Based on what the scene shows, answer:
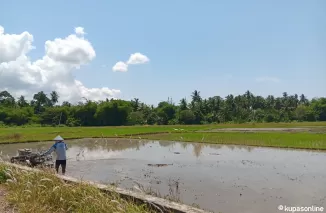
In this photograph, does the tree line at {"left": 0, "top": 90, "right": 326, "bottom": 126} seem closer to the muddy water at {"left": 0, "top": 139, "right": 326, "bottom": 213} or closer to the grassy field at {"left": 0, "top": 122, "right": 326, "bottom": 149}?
the grassy field at {"left": 0, "top": 122, "right": 326, "bottom": 149}

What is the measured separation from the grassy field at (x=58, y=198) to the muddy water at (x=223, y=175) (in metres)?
2.96

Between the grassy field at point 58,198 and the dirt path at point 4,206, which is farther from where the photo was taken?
the dirt path at point 4,206

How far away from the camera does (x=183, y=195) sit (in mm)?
8211

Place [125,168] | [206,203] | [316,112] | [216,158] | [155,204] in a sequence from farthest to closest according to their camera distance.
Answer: [316,112] < [216,158] < [125,168] < [206,203] < [155,204]

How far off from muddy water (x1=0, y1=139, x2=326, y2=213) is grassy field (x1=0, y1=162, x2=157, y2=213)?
2.96m

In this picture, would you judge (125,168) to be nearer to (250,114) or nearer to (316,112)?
(250,114)

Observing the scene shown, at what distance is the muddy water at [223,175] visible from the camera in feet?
25.4

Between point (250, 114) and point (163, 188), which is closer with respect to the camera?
point (163, 188)

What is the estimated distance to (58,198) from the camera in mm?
5043

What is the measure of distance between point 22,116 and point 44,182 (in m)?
56.5

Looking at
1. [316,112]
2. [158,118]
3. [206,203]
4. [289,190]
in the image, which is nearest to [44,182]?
[206,203]

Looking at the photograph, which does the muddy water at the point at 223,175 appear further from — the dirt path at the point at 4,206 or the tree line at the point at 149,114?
the tree line at the point at 149,114

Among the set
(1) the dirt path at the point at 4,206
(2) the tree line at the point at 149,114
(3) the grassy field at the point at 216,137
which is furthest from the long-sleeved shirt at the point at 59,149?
(2) the tree line at the point at 149,114

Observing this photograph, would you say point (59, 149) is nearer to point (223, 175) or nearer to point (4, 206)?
point (4, 206)
